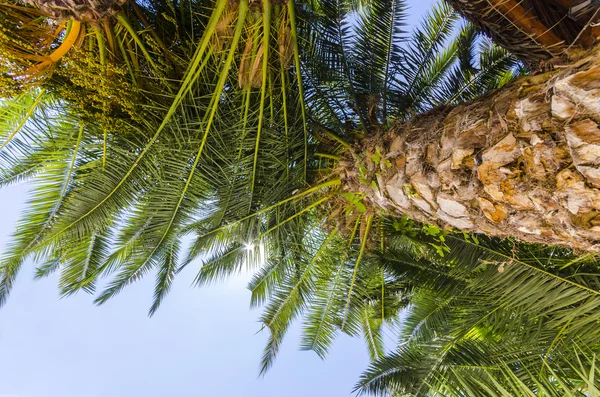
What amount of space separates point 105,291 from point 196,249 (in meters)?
1.63

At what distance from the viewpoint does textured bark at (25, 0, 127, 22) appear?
2.69 meters

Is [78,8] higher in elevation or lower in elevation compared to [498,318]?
higher

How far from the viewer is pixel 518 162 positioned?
1785mm

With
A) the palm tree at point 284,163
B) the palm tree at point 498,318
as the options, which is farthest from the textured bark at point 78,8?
the palm tree at point 498,318

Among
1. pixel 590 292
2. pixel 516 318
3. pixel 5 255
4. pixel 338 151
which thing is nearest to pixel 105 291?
pixel 5 255

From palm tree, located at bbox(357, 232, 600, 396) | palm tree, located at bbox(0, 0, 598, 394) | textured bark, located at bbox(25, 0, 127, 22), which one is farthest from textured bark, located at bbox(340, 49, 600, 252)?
textured bark, located at bbox(25, 0, 127, 22)

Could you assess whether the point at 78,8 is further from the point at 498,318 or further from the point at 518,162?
the point at 498,318

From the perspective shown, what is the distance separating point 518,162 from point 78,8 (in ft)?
9.62

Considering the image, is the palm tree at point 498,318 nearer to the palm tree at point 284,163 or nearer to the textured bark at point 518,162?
the palm tree at point 284,163

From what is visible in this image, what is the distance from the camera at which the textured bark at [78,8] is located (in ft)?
8.84

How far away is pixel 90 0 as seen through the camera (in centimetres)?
274

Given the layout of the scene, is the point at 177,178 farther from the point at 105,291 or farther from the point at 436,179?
the point at 436,179

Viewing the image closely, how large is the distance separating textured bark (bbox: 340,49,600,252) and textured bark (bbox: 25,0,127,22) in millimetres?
2279

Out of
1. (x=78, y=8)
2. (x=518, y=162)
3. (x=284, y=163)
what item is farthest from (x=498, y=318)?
(x=78, y=8)
